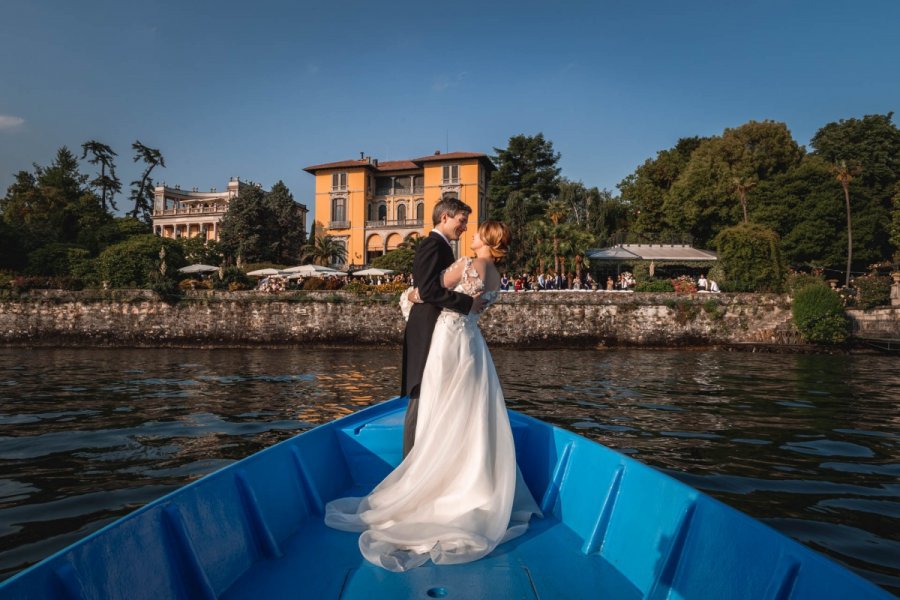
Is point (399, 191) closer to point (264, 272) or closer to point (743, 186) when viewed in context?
point (264, 272)

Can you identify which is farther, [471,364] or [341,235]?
[341,235]

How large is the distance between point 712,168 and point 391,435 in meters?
44.5

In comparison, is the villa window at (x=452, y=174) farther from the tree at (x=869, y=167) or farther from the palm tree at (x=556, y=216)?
the tree at (x=869, y=167)

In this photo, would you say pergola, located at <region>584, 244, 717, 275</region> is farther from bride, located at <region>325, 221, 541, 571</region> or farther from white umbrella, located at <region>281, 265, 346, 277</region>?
bride, located at <region>325, 221, 541, 571</region>

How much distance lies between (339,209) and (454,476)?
168ft

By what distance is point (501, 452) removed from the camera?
3.63 metres

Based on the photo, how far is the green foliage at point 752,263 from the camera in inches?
1141

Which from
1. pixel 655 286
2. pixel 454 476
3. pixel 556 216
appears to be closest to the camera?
pixel 454 476

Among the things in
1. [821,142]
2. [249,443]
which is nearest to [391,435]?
[249,443]

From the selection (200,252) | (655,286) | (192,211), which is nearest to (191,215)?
(192,211)

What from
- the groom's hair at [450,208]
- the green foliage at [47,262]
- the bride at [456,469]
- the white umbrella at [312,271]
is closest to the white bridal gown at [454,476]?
the bride at [456,469]

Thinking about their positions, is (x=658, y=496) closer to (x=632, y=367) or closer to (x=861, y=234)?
(x=632, y=367)

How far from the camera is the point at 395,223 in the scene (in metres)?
51.2

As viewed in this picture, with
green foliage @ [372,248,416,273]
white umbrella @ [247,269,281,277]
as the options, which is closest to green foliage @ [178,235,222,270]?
white umbrella @ [247,269,281,277]
